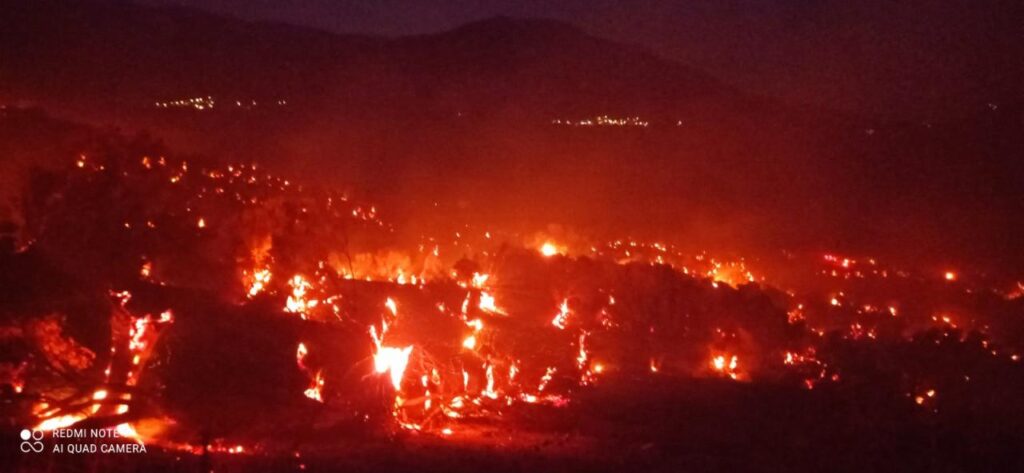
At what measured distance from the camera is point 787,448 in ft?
40.0

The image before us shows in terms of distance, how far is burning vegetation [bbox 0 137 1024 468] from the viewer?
1056cm

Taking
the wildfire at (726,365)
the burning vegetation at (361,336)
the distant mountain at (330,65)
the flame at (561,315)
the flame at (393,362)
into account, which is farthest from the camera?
the distant mountain at (330,65)

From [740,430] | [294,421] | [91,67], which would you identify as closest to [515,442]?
[294,421]

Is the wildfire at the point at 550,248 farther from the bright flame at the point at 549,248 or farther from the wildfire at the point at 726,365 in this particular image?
the wildfire at the point at 726,365

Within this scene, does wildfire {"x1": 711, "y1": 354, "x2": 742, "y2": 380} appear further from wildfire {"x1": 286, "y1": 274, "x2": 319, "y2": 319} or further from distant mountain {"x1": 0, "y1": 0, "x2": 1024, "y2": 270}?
distant mountain {"x1": 0, "y1": 0, "x2": 1024, "y2": 270}

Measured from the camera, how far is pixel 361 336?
12.6 metres

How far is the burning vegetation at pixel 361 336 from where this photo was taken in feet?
34.7

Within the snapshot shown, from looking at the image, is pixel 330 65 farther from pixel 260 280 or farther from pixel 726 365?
pixel 726 365

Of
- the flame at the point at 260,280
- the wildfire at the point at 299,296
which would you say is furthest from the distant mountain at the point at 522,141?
the wildfire at the point at 299,296

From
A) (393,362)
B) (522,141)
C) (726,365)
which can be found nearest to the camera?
(393,362)

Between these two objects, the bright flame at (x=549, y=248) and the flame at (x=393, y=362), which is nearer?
the flame at (x=393, y=362)

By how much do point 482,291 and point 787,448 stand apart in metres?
6.16

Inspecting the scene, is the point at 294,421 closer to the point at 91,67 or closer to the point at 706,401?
the point at 706,401

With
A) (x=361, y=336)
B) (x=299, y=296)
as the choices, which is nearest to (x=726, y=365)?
(x=361, y=336)
